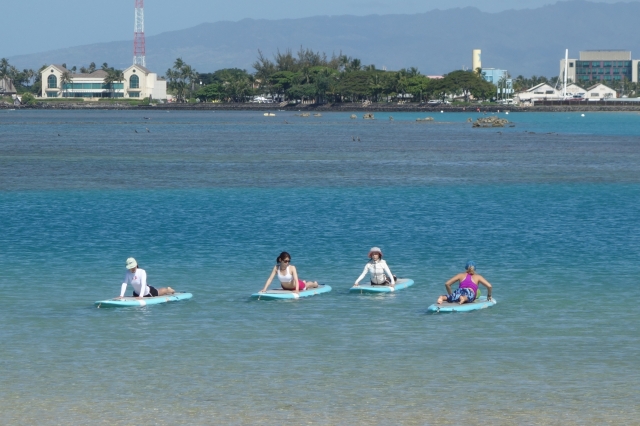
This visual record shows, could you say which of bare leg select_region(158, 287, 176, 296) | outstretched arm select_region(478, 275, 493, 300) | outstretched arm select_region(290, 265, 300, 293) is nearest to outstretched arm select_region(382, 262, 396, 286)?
outstretched arm select_region(290, 265, 300, 293)

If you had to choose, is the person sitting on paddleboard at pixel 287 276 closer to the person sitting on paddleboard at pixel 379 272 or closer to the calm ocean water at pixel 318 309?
the calm ocean water at pixel 318 309

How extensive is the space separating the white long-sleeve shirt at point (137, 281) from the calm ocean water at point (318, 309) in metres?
0.59

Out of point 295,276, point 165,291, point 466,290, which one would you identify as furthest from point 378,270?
point 165,291

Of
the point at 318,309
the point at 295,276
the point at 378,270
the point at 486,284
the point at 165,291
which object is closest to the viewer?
the point at 486,284

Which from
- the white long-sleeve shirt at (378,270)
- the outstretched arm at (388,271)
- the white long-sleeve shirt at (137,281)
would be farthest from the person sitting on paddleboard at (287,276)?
Result: the white long-sleeve shirt at (137,281)

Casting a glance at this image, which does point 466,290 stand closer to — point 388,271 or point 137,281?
point 388,271

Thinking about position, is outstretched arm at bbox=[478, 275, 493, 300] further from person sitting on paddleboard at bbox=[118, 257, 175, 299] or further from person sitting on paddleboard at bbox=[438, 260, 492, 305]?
person sitting on paddleboard at bbox=[118, 257, 175, 299]

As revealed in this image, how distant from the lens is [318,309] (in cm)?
2698

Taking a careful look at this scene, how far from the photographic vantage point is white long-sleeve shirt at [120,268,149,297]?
2649 centimetres

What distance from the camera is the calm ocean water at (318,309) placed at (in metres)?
19.0

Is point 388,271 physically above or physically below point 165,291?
above

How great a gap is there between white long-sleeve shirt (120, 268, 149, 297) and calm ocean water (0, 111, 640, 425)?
1.95ft

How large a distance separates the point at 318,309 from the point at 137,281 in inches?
181

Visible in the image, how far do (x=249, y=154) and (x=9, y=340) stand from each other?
79.4 metres
